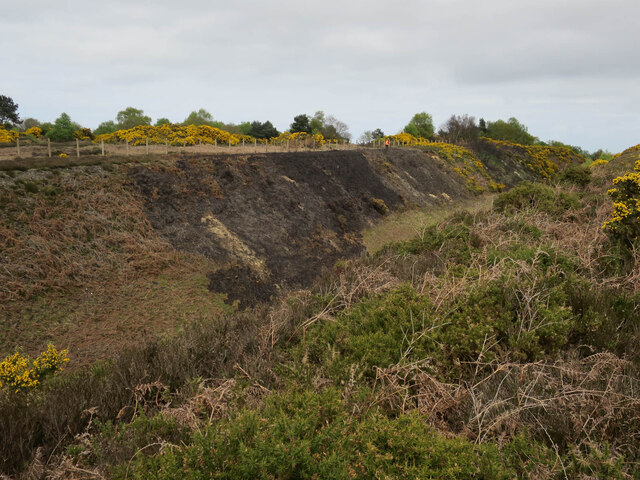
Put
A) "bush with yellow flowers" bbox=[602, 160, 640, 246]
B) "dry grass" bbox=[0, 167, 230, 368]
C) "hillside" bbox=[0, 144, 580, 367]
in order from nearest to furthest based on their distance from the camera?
"bush with yellow flowers" bbox=[602, 160, 640, 246]
"dry grass" bbox=[0, 167, 230, 368]
"hillside" bbox=[0, 144, 580, 367]

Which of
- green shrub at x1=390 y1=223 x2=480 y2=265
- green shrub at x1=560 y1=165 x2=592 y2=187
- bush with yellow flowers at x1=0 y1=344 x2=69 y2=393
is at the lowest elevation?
bush with yellow flowers at x1=0 y1=344 x2=69 y2=393

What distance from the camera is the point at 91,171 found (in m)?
17.2

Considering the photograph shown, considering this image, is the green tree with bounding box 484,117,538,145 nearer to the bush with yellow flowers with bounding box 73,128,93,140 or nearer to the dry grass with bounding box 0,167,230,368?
the bush with yellow flowers with bounding box 73,128,93,140

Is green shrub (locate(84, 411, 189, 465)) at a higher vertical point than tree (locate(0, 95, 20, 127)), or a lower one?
lower

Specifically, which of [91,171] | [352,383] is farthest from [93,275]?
[352,383]

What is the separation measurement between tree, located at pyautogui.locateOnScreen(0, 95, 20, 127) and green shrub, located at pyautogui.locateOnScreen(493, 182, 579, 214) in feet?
209

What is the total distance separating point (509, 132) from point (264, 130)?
5820cm

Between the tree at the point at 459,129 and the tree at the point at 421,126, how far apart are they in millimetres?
3949

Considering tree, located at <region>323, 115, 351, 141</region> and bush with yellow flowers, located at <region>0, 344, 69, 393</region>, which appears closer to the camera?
bush with yellow flowers, located at <region>0, 344, 69, 393</region>

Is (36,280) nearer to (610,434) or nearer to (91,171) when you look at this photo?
(91,171)

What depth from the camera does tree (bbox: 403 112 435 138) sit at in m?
85.7

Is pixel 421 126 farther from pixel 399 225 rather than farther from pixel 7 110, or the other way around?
pixel 7 110

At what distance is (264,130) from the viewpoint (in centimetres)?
5994

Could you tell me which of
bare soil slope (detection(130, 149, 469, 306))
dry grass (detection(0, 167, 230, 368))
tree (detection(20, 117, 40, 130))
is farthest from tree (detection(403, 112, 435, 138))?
dry grass (detection(0, 167, 230, 368))
